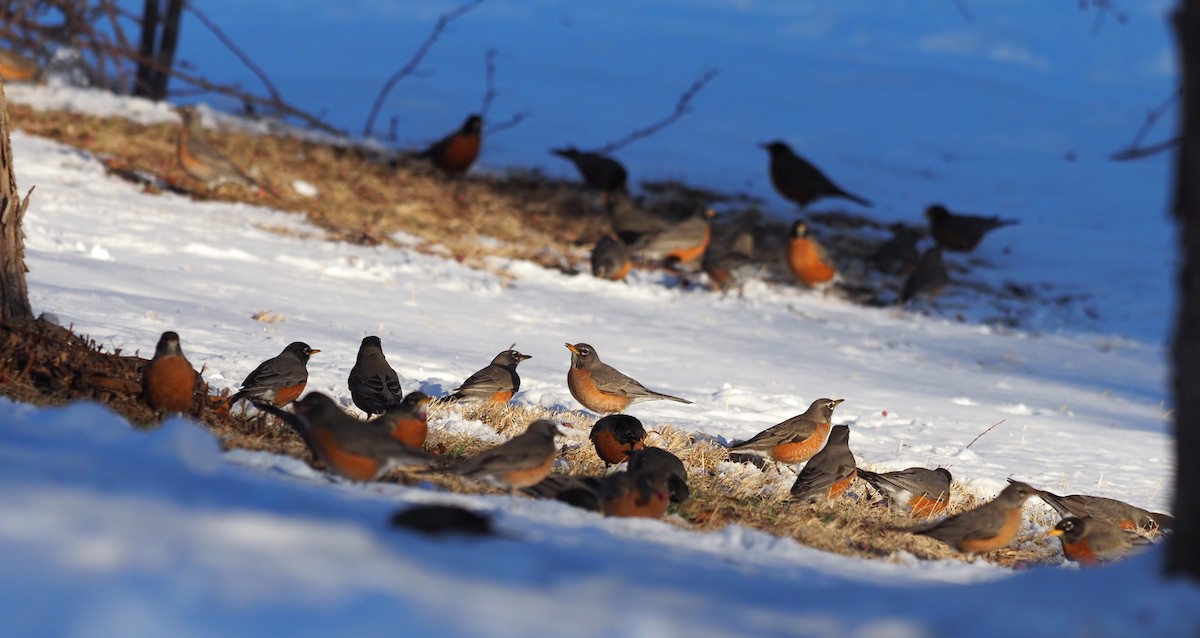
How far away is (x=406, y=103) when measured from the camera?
26234 millimetres

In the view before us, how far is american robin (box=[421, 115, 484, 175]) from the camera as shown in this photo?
16.4 m

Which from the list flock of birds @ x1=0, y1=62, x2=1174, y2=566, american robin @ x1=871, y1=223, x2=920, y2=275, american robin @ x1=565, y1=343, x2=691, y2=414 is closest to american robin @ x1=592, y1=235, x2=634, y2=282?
american robin @ x1=871, y1=223, x2=920, y2=275

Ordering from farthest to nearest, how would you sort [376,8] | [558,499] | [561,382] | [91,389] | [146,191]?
[376,8]
[146,191]
[561,382]
[91,389]
[558,499]

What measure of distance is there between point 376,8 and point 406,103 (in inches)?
510

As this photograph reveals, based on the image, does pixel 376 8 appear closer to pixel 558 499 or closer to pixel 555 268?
pixel 555 268

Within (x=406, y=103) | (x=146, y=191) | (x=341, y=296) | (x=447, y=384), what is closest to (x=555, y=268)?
(x=341, y=296)

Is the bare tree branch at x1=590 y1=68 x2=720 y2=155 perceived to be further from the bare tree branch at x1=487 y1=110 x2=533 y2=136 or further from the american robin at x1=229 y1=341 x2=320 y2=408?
the american robin at x1=229 y1=341 x2=320 y2=408

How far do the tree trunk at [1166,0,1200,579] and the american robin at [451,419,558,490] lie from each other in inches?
97.1

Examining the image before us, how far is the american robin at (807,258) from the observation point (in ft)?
44.4

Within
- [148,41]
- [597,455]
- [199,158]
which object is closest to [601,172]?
[199,158]

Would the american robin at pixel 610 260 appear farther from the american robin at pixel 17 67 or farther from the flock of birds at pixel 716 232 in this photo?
the american robin at pixel 17 67

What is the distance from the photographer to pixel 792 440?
665 centimetres

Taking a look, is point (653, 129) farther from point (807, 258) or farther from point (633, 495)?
point (633, 495)

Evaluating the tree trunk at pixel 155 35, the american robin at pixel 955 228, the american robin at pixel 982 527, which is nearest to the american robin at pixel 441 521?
the american robin at pixel 982 527
